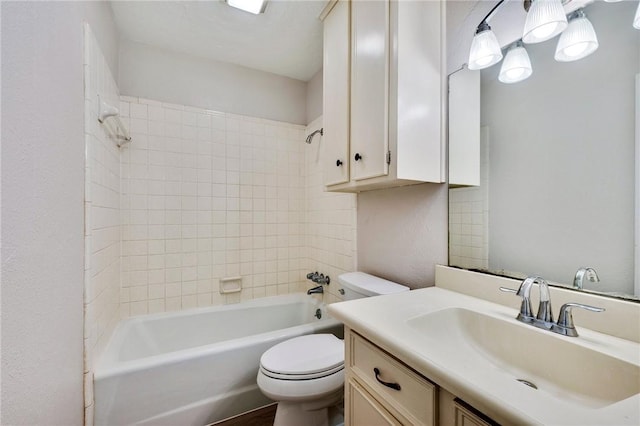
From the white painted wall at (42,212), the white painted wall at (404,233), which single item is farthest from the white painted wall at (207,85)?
the white painted wall at (404,233)

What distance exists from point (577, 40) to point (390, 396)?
118 cm

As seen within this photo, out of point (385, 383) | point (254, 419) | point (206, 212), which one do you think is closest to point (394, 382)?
point (385, 383)

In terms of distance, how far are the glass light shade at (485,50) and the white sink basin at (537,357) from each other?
3.16 feet

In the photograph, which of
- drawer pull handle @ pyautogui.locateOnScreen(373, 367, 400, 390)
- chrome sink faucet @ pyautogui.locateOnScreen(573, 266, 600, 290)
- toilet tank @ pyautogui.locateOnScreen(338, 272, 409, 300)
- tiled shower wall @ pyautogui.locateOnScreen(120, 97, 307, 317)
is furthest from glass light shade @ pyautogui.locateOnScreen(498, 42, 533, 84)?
tiled shower wall @ pyautogui.locateOnScreen(120, 97, 307, 317)

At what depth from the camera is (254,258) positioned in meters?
2.33

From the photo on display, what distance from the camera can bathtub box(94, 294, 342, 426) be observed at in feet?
4.26

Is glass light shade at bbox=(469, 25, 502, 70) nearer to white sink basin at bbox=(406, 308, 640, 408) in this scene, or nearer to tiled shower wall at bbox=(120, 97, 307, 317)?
white sink basin at bbox=(406, 308, 640, 408)

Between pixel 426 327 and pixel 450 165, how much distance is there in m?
0.74

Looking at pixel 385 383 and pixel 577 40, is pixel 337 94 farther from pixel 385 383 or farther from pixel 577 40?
pixel 385 383

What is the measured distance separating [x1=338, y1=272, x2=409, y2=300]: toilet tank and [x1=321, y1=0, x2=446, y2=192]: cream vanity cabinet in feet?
1.75

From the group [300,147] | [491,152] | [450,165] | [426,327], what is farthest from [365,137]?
[300,147]

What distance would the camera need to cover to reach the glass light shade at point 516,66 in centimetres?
95

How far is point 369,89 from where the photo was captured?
1249mm

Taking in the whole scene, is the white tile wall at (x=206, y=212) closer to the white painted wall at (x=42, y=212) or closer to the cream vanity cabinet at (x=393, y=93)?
the white painted wall at (x=42, y=212)
